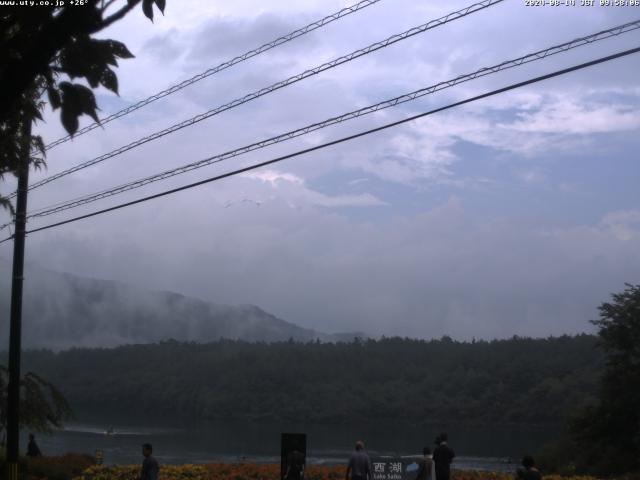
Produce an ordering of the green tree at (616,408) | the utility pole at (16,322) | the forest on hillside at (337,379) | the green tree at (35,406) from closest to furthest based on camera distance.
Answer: the utility pole at (16,322)
the green tree at (35,406)
the green tree at (616,408)
the forest on hillside at (337,379)

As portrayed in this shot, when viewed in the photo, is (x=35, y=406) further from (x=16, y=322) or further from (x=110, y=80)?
(x=110, y=80)

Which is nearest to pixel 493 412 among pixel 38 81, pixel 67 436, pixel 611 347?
pixel 67 436

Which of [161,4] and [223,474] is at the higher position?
[161,4]

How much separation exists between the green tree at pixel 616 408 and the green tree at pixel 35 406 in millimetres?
19509

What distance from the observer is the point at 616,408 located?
106 feet

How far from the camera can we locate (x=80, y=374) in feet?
419

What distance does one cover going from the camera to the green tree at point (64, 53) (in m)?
4.53

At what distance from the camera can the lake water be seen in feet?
138

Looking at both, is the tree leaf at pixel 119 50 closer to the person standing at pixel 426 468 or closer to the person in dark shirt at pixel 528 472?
the person in dark shirt at pixel 528 472

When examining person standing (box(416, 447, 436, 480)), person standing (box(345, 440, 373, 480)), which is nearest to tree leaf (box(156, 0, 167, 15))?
person standing (box(345, 440, 373, 480))

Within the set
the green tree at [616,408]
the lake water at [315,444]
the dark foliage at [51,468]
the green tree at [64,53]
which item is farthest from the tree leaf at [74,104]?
the lake water at [315,444]

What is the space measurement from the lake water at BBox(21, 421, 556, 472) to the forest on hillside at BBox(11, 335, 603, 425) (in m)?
8.04

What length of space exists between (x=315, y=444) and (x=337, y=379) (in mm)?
55104

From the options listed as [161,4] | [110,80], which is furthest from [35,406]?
[161,4]
